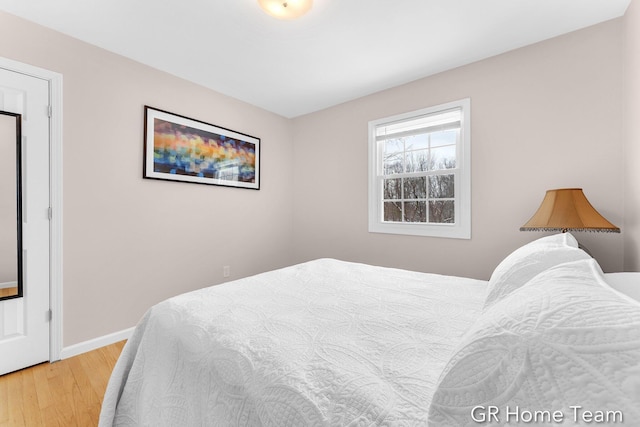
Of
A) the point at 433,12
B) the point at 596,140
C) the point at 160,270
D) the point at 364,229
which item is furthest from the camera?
the point at 364,229

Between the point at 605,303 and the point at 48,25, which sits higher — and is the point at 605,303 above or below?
below

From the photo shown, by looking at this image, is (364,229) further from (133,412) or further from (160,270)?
(133,412)

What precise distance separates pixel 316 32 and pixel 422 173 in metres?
1.75

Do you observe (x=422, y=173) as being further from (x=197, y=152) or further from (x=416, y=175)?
(x=197, y=152)

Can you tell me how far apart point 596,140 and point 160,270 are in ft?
13.0

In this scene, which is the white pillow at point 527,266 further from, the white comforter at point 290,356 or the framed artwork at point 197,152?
Answer: the framed artwork at point 197,152

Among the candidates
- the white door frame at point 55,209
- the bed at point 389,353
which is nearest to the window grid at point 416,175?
the bed at point 389,353

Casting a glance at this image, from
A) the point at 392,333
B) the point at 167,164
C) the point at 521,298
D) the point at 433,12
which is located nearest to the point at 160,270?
the point at 167,164

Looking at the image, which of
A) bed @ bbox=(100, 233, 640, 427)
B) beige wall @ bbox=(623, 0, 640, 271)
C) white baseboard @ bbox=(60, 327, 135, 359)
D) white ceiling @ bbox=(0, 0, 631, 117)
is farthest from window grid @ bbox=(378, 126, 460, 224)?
white baseboard @ bbox=(60, 327, 135, 359)

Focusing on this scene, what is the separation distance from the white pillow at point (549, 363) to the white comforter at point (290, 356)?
0.21 meters

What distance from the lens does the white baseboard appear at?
220 centimetres

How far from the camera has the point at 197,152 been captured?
3.01 metres

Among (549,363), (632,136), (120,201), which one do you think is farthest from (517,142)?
(120,201)

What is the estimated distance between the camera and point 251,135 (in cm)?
360
